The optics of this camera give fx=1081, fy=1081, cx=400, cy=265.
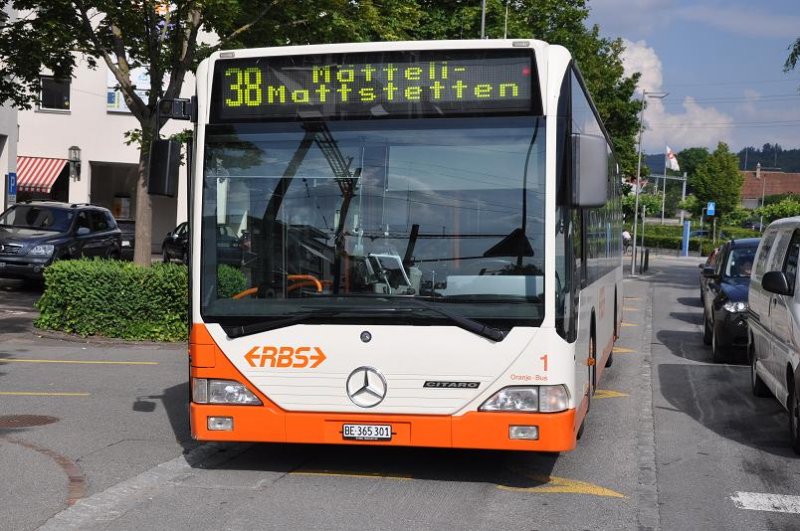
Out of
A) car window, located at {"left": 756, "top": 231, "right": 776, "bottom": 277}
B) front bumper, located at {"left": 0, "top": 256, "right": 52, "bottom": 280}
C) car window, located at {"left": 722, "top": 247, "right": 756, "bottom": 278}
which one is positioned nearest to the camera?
car window, located at {"left": 756, "top": 231, "right": 776, "bottom": 277}

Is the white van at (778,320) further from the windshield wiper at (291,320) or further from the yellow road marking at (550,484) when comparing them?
the windshield wiper at (291,320)

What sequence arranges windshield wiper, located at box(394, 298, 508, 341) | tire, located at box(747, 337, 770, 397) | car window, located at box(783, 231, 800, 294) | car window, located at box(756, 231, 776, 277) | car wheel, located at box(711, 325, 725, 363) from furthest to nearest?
car wheel, located at box(711, 325, 725, 363)
tire, located at box(747, 337, 770, 397)
car window, located at box(756, 231, 776, 277)
car window, located at box(783, 231, 800, 294)
windshield wiper, located at box(394, 298, 508, 341)

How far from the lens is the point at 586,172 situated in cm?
716

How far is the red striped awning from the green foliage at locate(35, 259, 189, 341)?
29.1 m

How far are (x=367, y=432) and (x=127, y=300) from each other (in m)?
10.2

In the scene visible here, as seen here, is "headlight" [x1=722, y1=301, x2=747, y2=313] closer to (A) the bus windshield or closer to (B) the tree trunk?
(A) the bus windshield

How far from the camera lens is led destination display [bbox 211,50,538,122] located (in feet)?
23.9

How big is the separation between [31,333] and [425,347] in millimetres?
11775

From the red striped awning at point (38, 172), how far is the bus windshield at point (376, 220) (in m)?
39.1

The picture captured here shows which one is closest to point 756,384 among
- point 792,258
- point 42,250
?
point 792,258

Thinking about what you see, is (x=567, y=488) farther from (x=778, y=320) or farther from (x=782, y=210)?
(x=782, y=210)

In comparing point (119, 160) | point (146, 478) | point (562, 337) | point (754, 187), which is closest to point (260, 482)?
point (146, 478)

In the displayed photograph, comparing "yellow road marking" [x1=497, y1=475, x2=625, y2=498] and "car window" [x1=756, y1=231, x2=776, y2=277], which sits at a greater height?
"car window" [x1=756, y1=231, x2=776, y2=277]

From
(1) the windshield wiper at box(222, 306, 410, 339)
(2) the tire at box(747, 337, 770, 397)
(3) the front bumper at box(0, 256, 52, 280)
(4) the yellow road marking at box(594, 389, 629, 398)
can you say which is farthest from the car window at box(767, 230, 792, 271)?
(3) the front bumper at box(0, 256, 52, 280)
